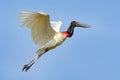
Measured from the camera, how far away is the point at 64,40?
40.6m

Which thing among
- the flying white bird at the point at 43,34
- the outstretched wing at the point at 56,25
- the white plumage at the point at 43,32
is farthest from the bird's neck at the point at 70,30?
the outstretched wing at the point at 56,25

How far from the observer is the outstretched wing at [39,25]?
3919 cm

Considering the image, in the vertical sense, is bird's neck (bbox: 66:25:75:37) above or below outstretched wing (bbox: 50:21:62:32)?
above

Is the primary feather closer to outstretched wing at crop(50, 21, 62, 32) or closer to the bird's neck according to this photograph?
the bird's neck

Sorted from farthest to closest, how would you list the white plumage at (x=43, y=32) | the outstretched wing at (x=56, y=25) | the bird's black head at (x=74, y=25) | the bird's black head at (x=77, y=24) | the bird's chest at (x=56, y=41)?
the outstretched wing at (x=56, y=25) → the bird's black head at (x=77, y=24) → the bird's black head at (x=74, y=25) → the bird's chest at (x=56, y=41) → the white plumage at (x=43, y=32)

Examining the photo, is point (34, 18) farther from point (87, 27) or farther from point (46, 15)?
point (87, 27)

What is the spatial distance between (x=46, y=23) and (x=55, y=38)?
84 cm

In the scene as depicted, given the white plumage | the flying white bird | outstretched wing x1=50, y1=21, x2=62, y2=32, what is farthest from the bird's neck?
outstretched wing x1=50, y1=21, x2=62, y2=32

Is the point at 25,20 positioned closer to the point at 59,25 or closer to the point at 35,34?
the point at 35,34

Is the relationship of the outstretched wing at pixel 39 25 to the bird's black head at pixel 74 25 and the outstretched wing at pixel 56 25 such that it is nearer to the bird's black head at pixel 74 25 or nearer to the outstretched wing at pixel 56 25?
the bird's black head at pixel 74 25

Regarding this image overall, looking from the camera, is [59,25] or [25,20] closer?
[25,20]

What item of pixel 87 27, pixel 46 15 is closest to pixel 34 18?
pixel 46 15

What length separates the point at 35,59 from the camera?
1612 inches

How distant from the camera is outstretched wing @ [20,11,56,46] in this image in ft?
129
